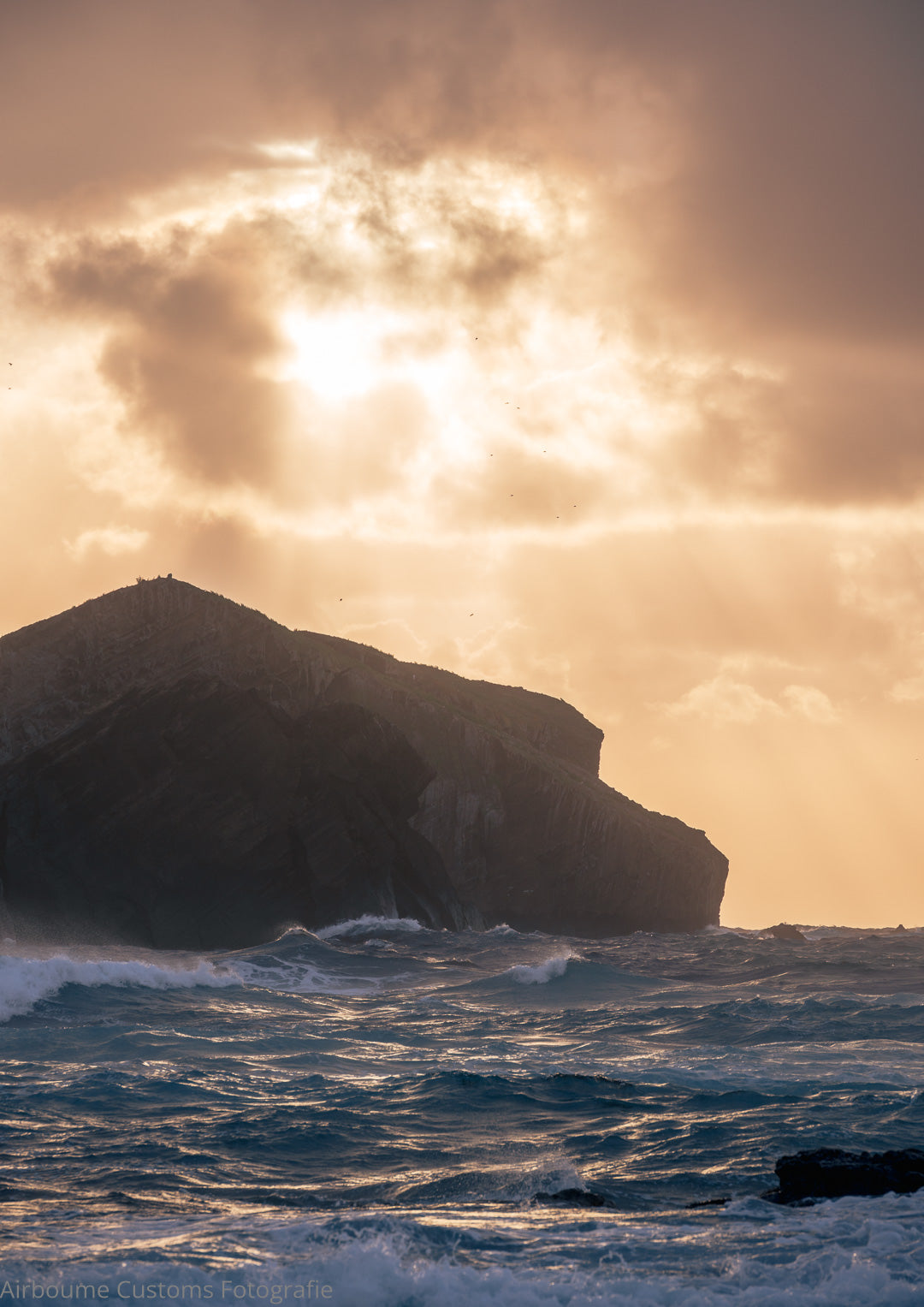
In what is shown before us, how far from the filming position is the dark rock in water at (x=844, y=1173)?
442 inches

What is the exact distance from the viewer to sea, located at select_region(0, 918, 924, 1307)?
8719 millimetres

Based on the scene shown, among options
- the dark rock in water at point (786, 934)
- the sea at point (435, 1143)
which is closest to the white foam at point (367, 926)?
the sea at point (435, 1143)

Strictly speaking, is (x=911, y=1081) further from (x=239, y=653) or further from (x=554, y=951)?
(x=239, y=653)

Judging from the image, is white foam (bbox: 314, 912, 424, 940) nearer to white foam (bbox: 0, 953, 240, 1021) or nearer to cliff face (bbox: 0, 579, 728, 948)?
cliff face (bbox: 0, 579, 728, 948)

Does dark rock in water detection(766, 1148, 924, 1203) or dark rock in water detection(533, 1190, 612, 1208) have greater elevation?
dark rock in water detection(766, 1148, 924, 1203)

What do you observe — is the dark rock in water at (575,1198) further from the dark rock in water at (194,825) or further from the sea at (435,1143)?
the dark rock in water at (194,825)

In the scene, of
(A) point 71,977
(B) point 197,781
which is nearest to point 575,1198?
(A) point 71,977

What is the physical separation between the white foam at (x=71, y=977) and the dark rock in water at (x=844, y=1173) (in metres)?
17.3

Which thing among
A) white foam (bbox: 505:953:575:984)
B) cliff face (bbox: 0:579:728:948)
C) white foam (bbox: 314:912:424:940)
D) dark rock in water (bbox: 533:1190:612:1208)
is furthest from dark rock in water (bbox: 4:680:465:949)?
dark rock in water (bbox: 533:1190:612:1208)

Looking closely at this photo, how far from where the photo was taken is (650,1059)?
2064 cm

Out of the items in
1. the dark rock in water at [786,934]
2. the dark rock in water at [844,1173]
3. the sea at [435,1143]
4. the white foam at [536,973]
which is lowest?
the dark rock in water at [786,934]

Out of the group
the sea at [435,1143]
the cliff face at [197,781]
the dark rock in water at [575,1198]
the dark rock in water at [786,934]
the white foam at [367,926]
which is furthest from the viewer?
the dark rock in water at [786,934]

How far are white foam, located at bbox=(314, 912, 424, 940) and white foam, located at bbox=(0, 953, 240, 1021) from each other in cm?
1890

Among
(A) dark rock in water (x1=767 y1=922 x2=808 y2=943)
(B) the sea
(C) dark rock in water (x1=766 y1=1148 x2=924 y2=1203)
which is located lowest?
(A) dark rock in water (x1=767 y1=922 x2=808 y2=943)
